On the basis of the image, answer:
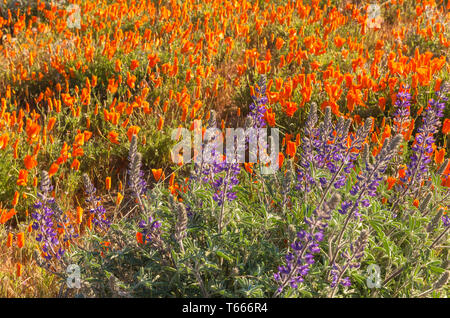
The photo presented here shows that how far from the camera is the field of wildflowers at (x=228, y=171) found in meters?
1.93

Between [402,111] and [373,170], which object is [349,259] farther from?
[402,111]

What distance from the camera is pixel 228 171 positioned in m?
2.02

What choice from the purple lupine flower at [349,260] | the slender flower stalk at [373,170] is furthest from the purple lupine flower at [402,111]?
the purple lupine flower at [349,260]

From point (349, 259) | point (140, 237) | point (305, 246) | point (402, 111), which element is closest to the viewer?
point (305, 246)

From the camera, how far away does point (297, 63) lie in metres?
4.84

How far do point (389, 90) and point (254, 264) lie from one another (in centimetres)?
264

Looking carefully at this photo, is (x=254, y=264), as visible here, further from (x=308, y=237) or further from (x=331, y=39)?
(x=331, y=39)

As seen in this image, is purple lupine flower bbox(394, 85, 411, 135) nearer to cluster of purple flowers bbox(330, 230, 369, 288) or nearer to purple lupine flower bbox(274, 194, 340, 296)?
cluster of purple flowers bbox(330, 230, 369, 288)

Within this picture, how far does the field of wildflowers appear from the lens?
1928 mm

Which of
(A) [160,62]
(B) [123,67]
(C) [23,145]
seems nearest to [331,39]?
(A) [160,62]

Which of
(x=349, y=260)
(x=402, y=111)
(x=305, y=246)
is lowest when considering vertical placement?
(x=349, y=260)

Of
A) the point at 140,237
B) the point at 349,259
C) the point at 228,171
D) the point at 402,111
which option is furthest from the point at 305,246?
the point at 402,111

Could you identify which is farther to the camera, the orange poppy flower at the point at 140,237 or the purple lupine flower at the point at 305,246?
the orange poppy flower at the point at 140,237

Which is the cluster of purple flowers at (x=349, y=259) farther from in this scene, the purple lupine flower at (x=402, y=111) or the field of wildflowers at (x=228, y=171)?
the purple lupine flower at (x=402, y=111)
